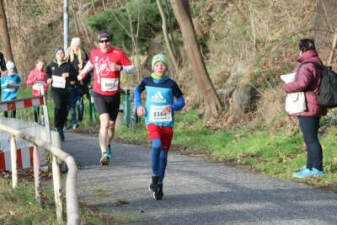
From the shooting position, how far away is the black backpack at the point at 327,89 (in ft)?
27.9

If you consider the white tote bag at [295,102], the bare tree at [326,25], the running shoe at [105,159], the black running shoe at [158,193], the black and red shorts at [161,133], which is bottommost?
the black running shoe at [158,193]

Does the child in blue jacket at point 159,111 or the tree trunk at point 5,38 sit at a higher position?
the tree trunk at point 5,38

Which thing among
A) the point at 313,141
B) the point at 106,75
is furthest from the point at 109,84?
the point at 313,141

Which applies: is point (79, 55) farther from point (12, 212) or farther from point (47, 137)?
point (12, 212)

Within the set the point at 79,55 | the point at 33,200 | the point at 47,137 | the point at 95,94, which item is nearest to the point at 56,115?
the point at 79,55

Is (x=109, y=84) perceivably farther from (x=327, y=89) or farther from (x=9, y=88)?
(x=9, y=88)

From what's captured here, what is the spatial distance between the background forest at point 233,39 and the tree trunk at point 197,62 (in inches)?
13.9

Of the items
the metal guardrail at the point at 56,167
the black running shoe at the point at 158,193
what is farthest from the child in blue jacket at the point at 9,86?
the black running shoe at the point at 158,193

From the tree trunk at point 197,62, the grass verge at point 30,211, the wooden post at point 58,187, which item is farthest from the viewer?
the tree trunk at point 197,62

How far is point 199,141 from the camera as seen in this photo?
45.9 ft

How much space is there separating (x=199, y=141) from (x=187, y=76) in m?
7.42

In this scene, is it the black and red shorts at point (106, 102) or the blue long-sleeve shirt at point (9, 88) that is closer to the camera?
the black and red shorts at point (106, 102)

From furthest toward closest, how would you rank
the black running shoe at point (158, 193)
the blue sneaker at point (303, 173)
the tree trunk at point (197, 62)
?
the tree trunk at point (197, 62) < the blue sneaker at point (303, 173) < the black running shoe at point (158, 193)

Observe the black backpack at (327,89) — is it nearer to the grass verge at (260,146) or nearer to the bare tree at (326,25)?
the grass verge at (260,146)
